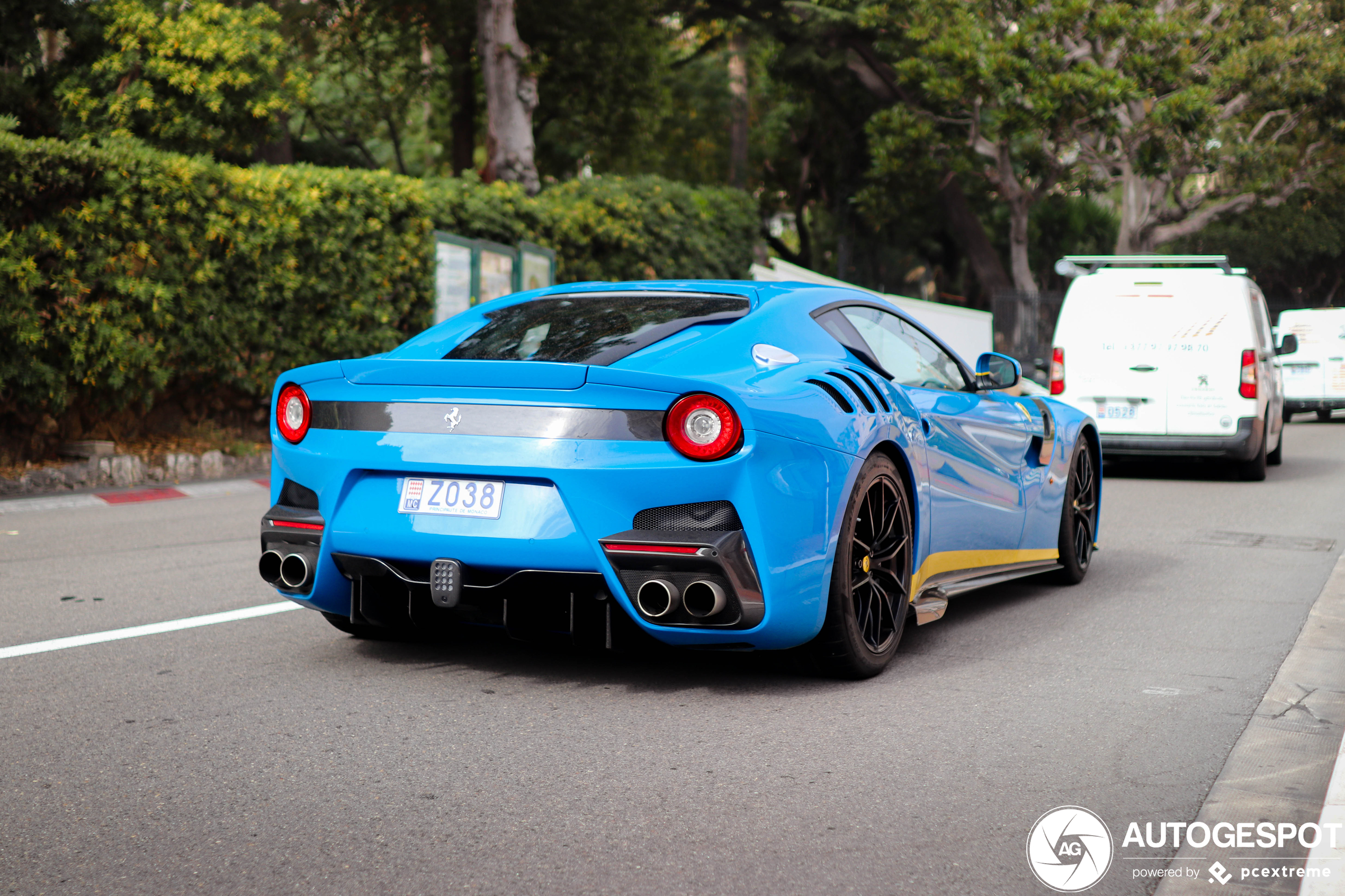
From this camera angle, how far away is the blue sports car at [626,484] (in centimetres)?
425

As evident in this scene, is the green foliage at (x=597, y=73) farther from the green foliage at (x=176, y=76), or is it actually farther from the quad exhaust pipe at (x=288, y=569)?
the quad exhaust pipe at (x=288, y=569)

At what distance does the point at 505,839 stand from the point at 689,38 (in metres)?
41.5

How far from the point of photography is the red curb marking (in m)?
10.9

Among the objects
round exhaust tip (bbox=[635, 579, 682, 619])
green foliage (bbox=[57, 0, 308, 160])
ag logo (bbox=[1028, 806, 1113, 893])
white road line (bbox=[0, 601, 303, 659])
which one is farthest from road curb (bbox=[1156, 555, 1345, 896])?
green foliage (bbox=[57, 0, 308, 160])

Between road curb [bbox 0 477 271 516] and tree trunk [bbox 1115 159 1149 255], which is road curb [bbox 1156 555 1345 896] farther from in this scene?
tree trunk [bbox 1115 159 1149 255]

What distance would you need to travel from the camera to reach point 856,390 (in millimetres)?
4867

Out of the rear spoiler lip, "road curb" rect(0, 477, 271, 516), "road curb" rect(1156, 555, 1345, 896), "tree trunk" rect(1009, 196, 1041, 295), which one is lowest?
"road curb" rect(0, 477, 271, 516)

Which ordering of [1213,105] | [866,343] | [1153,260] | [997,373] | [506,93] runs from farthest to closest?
[1213,105] → [506,93] → [1153,260] → [997,373] → [866,343]

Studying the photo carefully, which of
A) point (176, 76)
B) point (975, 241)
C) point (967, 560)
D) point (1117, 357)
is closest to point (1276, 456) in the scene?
point (1117, 357)

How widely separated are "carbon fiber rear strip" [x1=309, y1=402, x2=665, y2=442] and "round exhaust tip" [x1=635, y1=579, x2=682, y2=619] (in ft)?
1.45

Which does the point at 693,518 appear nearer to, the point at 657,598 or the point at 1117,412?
the point at 657,598

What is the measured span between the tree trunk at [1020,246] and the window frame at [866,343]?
2616cm

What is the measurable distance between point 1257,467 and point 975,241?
2362 centimetres
